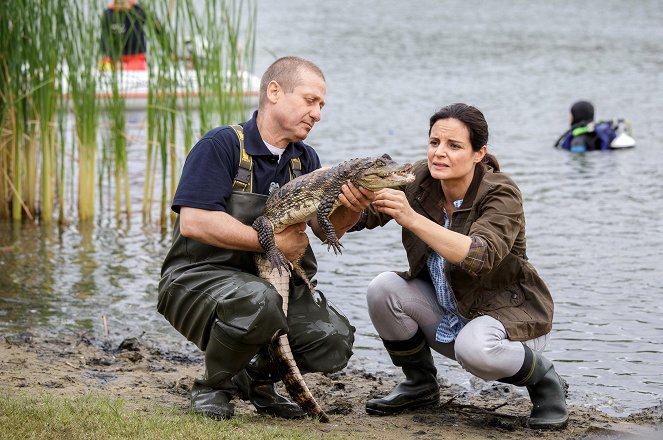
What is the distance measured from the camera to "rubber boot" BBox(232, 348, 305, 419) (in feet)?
17.7

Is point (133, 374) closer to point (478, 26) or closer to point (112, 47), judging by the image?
point (112, 47)

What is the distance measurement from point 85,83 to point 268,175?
14.8 ft

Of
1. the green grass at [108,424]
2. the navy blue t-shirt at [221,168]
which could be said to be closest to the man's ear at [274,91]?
the navy blue t-shirt at [221,168]

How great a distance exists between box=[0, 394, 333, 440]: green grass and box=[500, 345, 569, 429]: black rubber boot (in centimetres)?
108

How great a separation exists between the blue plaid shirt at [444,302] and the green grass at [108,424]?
0.90 m

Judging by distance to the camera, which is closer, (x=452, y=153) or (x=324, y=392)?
(x=452, y=153)

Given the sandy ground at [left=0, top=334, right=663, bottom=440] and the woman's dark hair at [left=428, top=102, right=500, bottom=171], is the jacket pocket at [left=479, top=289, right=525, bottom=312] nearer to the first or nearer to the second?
the sandy ground at [left=0, top=334, right=663, bottom=440]

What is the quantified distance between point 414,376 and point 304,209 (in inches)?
45.4

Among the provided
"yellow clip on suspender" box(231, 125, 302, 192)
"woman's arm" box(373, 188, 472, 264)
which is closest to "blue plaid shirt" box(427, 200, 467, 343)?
"woman's arm" box(373, 188, 472, 264)

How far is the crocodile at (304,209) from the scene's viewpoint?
5.07 m

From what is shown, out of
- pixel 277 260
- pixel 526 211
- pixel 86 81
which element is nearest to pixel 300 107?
pixel 277 260

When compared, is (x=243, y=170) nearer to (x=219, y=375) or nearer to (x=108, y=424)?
(x=219, y=375)

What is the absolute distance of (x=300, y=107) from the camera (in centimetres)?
531

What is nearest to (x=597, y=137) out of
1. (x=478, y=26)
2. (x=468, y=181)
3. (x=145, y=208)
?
(x=145, y=208)
